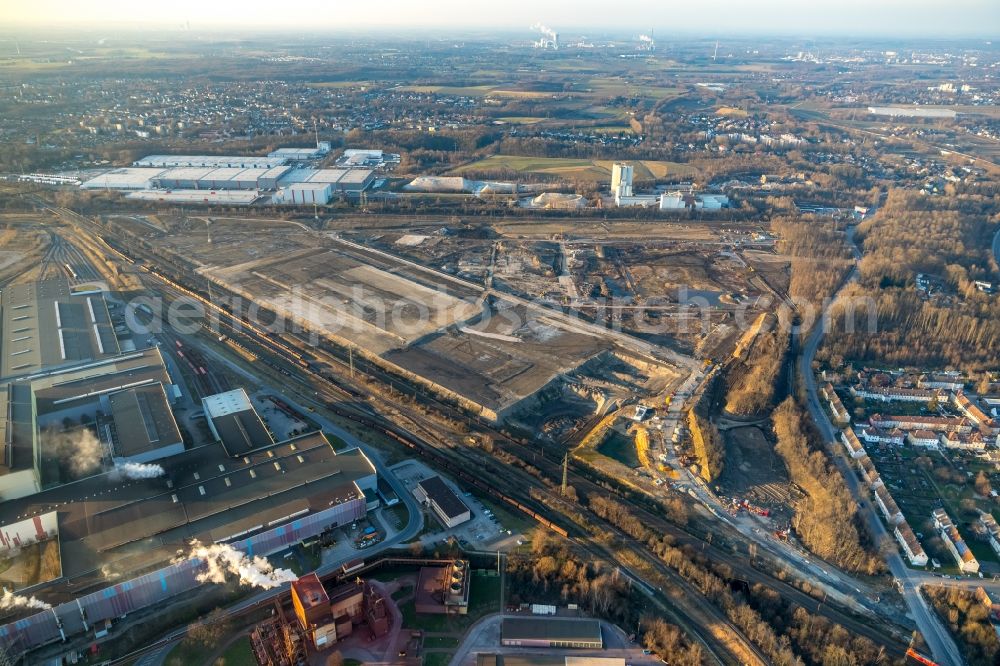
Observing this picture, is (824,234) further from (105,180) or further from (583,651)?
(105,180)

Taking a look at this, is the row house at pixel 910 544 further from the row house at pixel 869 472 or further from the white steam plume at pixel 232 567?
the white steam plume at pixel 232 567

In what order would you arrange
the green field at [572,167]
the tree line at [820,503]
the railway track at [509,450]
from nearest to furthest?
the railway track at [509,450]
the tree line at [820,503]
the green field at [572,167]

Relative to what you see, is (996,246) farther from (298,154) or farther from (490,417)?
(298,154)

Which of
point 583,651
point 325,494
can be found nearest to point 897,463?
point 583,651

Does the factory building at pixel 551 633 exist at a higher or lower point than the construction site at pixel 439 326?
lower

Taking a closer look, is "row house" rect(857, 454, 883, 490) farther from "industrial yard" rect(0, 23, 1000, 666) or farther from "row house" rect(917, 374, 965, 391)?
"row house" rect(917, 374, 965, 391)

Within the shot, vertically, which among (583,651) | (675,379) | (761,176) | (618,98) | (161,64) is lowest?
(583,651)

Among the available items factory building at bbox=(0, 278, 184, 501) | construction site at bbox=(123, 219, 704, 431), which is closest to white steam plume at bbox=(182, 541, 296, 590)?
factory building at bbox=(0, 278, 184, 501)

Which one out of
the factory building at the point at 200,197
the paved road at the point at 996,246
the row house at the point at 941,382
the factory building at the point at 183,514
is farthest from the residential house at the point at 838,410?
the factory building at the point at 200,197
